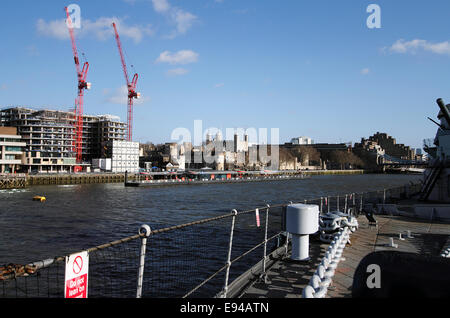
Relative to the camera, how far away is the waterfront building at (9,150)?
94.6 metres

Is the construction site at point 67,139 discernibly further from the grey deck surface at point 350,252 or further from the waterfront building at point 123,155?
the grey deck surface at point 350,252

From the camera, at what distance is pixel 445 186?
35.2m

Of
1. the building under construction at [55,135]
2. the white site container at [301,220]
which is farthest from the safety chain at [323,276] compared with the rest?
the building under construction at [55,135]

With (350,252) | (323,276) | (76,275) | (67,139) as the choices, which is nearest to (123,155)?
(67,139)

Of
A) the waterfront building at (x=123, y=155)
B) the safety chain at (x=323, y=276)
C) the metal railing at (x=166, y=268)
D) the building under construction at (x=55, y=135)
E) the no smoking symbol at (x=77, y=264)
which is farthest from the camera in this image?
the waterfront building at (x=123, y=155)

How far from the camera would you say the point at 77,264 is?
3.92 m

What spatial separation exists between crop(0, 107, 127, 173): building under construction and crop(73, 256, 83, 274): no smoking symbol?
117 metres

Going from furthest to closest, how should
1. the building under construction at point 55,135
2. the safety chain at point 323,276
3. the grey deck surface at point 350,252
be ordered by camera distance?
the building under construction at point 55,135 < the grey deck surface at point 350,252 < the safety chain at point 323,276

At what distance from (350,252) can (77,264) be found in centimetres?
966

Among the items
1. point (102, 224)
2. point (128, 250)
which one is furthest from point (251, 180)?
point (128, 250)

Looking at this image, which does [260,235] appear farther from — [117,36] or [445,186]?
[117,36]

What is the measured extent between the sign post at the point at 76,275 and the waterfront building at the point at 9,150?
107006 millimetres

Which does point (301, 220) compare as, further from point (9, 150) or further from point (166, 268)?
point (9, 150)

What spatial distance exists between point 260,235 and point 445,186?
73.3 ft
